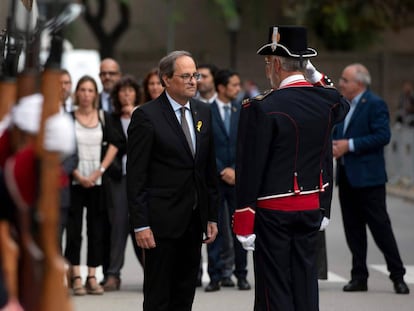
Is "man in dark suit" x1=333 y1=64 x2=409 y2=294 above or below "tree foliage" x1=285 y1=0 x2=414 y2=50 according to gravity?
below

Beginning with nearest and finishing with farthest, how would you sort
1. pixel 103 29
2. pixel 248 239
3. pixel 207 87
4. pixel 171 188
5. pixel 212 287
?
pixel 248 239 → pixel 171 188 → pixel 212 287 → pixel 207 87 → pixel 103 29

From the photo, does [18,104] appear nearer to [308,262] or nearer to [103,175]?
[308,262]

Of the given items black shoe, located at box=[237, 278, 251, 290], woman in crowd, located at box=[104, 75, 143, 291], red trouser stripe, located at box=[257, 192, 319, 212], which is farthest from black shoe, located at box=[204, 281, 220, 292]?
red trouser stripe, located at box=[257, 192, 319, 212]

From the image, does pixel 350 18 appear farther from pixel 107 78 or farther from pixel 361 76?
pixel 361 76

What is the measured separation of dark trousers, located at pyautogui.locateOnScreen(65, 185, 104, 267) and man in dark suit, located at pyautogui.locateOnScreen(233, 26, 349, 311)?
4309mm

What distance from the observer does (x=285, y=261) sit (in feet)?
25.6

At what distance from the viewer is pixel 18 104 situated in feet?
17.1

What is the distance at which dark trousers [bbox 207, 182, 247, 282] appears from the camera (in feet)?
39.9

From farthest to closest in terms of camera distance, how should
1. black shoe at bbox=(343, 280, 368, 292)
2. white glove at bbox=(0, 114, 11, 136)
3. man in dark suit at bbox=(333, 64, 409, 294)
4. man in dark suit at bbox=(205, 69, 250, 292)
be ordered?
man in dark suit at bbox=(205, 69, 250, 292) < black shoe at bbox=(343, 280, 368, 292) < man in dark suit at bbox=(333, 64, 409, 294) < white glove at bbox=(0, 114, 11, 136)

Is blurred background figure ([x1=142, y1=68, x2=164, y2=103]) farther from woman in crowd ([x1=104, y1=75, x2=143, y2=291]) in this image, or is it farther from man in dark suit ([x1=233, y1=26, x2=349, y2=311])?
man in dark suit ([x1=233, y1=26, x2=349, y2=311])

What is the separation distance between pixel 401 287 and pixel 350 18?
29537 millimetres

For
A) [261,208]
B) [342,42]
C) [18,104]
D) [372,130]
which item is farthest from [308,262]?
[342,42]

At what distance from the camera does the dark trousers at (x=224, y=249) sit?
12148mm

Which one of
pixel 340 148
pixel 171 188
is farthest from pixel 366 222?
pixel 171 188
